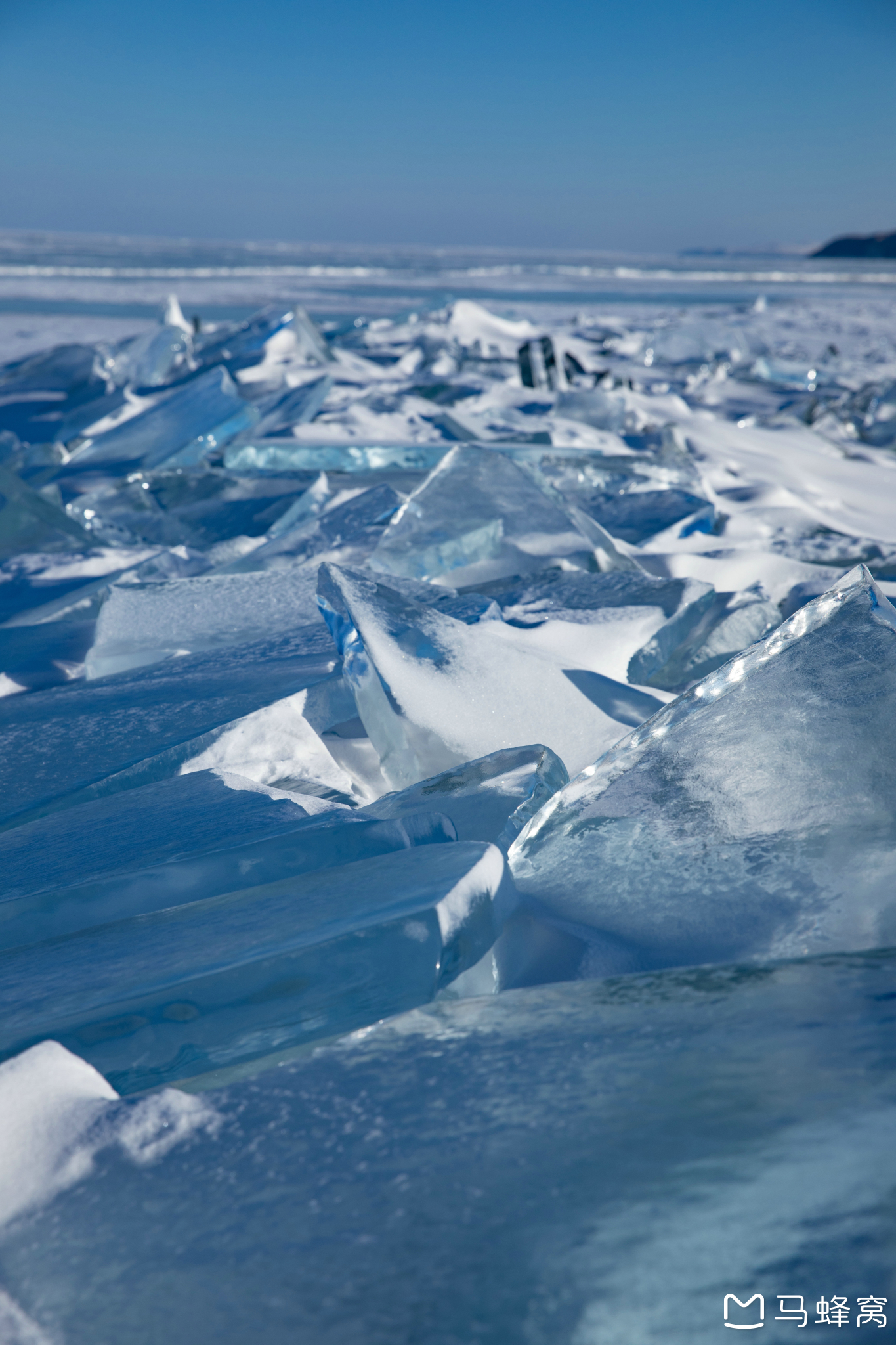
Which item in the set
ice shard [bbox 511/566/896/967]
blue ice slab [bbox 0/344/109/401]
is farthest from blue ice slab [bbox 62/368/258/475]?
ice shard [bbox 511/566/896/967]

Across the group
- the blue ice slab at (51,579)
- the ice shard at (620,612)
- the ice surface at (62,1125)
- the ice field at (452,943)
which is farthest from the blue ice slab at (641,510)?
the ice surface at (62,1125)

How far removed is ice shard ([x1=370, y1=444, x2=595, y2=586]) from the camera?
4.68 feet

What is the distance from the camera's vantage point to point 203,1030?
57 centimetres

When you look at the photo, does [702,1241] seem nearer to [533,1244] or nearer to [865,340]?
[533,1244]

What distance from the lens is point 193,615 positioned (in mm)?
1287

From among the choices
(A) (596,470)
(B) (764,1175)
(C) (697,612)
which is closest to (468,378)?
(A) (596,470)

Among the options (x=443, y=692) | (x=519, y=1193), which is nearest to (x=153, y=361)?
(x=443, y=692)

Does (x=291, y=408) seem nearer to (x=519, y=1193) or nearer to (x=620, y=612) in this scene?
(x=620, y=612)

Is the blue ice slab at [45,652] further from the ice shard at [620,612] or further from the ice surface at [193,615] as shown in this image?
the ice shard at [620,612]

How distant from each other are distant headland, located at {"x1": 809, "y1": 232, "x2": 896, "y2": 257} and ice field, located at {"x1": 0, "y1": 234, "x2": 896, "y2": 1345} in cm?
4987

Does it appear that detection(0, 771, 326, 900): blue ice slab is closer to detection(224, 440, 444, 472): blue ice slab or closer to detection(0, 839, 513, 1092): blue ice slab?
detection(0, 839, 513, 1092): blue ice slab

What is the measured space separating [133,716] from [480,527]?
64 cm

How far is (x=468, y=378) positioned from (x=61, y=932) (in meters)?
3.55

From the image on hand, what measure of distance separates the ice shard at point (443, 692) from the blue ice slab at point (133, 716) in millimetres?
119
